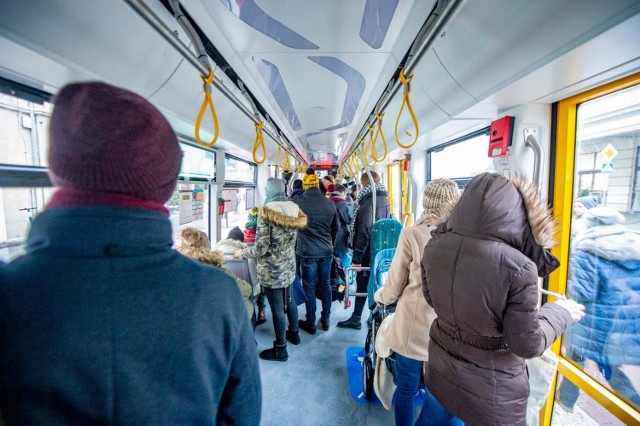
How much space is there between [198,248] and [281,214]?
33.6 inches

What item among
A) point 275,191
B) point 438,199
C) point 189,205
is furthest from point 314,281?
point 438,199

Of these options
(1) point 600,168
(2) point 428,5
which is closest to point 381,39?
(2) point 428,5

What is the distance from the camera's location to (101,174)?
527mm

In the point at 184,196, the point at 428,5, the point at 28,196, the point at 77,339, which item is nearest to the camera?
the point at 77,339

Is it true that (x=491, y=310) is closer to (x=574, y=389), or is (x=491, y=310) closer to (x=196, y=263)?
(x=196, y=263)

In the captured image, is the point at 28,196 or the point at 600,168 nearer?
the point at 28,196

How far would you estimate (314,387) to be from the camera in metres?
2.47

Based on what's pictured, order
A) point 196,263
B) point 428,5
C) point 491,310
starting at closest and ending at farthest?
point 196,263 < point 491,310 < point 428,5

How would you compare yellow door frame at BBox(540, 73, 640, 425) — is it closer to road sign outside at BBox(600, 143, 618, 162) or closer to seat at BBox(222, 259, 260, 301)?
road sign outside at BBox(600, 143, 618, 162)

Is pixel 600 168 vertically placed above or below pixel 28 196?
above

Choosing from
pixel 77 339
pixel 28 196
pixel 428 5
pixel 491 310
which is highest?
pixel 428 5

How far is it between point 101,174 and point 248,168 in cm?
515

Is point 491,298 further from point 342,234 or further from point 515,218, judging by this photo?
point 342,234

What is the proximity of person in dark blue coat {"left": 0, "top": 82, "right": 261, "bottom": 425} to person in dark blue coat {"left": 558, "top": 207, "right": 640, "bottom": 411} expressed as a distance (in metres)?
2.49
